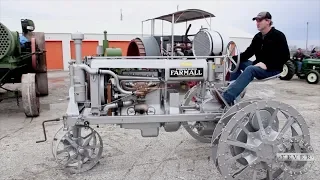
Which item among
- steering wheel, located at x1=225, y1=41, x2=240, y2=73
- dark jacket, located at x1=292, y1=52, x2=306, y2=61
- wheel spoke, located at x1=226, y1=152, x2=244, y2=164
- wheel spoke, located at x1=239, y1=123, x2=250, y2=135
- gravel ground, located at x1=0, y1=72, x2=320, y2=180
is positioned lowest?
gravel ground, located at x1=0, y1=72, x2=320, y2=180

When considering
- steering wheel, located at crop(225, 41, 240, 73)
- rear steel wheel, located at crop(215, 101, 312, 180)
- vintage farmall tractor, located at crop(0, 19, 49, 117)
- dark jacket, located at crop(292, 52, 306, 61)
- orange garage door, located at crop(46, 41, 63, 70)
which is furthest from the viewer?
orange garage door, located at crop(46, 41, 63, 70)

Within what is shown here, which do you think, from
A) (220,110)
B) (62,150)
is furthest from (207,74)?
(62,150)

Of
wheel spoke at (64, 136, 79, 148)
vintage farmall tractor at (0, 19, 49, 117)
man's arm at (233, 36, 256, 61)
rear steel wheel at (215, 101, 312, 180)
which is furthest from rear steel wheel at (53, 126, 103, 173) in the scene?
vintage farmall tractor at (0, 19, 49, 117)

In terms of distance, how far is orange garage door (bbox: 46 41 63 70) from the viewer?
18453mm

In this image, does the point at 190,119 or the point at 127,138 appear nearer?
the point at 190,119

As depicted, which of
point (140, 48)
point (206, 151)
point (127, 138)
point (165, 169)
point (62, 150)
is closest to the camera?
point (62, 150)

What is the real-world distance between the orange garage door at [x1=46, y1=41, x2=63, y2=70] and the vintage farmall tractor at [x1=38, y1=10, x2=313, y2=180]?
50.8ft

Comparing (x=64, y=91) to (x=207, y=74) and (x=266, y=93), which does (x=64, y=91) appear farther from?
(x=207, y=74)

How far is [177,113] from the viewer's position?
12.1 ft

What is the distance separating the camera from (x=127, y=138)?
5.02 m

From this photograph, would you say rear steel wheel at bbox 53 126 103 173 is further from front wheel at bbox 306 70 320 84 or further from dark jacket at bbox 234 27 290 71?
front wheel at bbox 306 70 320 84

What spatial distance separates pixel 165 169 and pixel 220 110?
0.98 meters

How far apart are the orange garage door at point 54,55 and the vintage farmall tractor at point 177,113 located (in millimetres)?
15489

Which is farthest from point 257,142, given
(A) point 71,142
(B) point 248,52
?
(A) point 71,142
